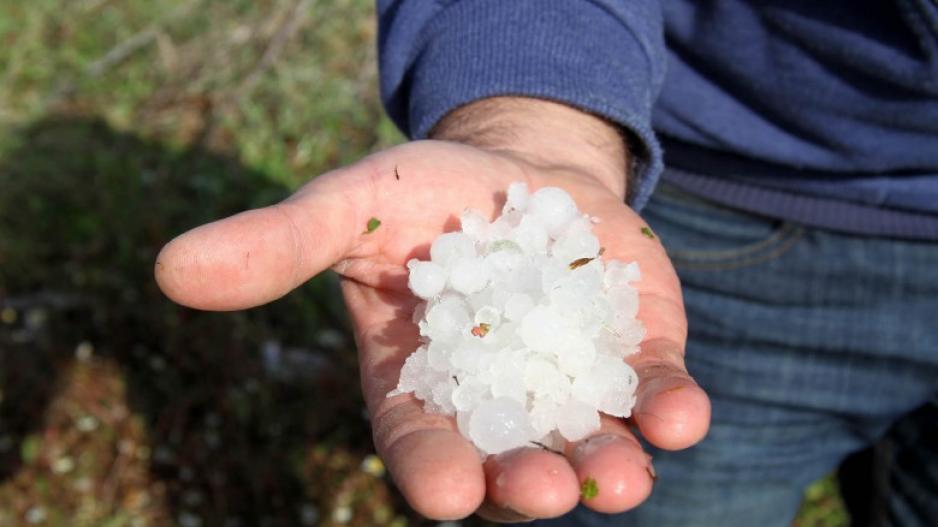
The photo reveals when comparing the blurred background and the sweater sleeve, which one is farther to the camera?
the blurred background

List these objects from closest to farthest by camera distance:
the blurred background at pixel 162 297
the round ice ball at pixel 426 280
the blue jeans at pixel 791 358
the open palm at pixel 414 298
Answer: the open palm at pixel 414 298
the round ice ball at pixel 426 280
the blue jeans at pixel 791 358
the blurred background at pixel 162 297

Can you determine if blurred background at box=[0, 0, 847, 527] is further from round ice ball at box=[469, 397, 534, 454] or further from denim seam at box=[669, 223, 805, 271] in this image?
round ice ball at box=[469, 397, 534, 454]

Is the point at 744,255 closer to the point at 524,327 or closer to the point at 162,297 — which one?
the point at 524,327

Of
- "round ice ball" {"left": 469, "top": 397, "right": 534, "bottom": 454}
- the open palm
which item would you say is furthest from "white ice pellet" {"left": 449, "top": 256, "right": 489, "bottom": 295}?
"round ice ball" {"left": 469, "top": 397, "right": 534, "bottom": 454}

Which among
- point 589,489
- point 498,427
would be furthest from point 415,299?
point 589,489

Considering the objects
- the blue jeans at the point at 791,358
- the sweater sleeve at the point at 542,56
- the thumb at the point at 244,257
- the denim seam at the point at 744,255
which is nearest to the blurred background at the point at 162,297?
the blue jeans at the point at 791,358

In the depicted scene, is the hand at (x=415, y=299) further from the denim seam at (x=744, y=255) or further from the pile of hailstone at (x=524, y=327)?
the denim seam at (x=744, y=255)
